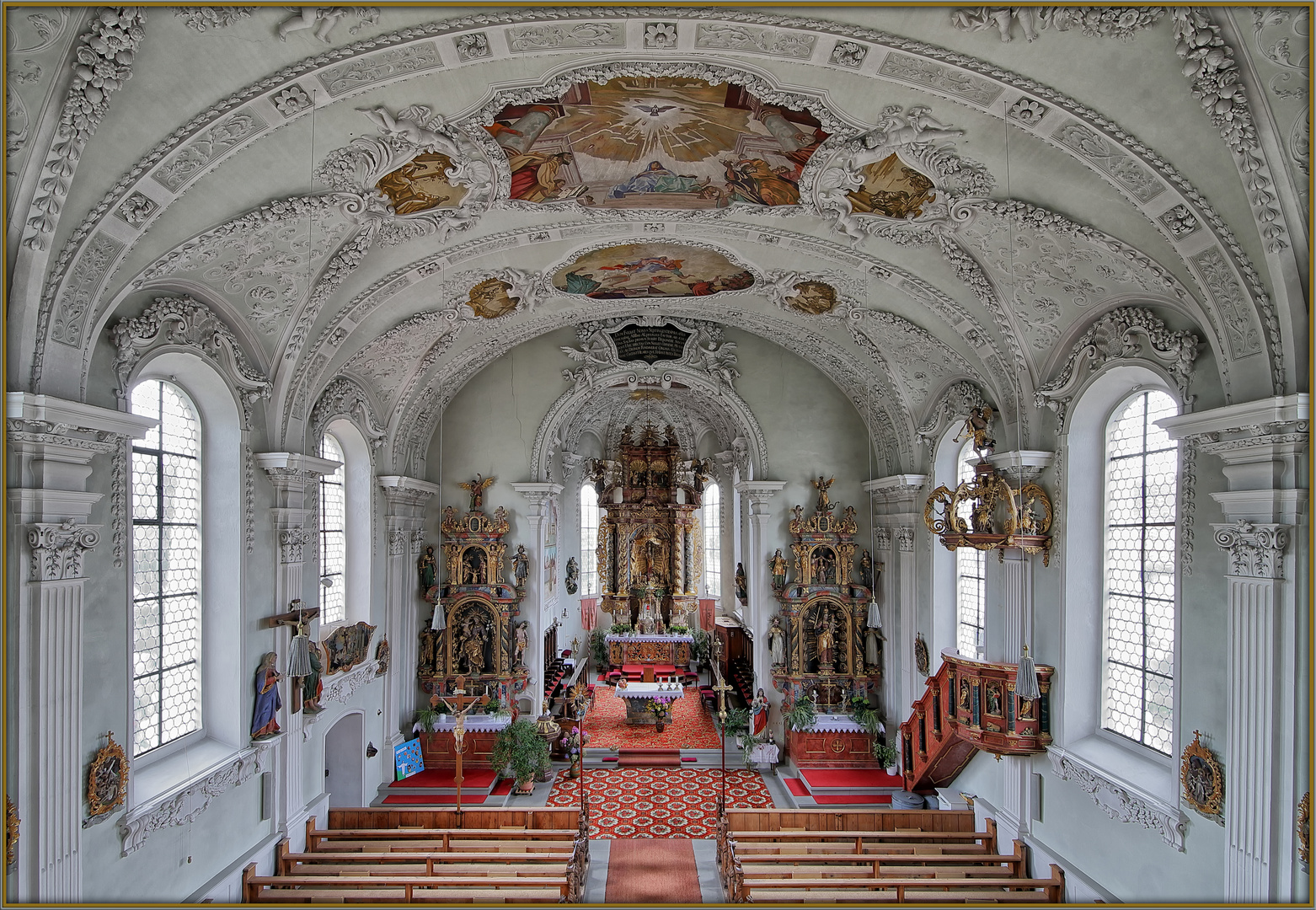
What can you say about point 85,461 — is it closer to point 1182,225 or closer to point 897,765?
point 1182,225

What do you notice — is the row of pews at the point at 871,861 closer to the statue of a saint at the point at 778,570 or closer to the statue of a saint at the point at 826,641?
the statue of a saint at the point at 826,641

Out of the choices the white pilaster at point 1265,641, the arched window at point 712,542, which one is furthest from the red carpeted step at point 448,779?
the white pilaster at point 1265,641

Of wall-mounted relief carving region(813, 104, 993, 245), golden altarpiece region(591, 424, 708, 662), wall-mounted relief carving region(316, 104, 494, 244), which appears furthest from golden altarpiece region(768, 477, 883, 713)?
wall-mounted relief carving region(316, 104, 494, 244)

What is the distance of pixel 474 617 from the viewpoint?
59.9ft

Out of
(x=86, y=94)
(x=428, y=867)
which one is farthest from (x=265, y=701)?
(x=86, y=94)

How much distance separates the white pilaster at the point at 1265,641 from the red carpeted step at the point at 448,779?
1321cm

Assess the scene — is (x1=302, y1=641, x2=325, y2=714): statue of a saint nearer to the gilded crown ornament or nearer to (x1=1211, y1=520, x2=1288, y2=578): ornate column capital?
the gilded crown ornament

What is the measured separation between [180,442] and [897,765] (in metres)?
14.9

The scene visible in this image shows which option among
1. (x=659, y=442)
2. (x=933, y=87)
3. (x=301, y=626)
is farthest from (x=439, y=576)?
(x=933, y=87)

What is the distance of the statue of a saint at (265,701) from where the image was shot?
11.2 metres

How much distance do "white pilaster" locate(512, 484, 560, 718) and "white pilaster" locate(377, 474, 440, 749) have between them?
2203mm

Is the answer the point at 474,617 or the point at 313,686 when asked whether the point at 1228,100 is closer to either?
the point at 313,686

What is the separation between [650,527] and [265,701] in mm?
16883

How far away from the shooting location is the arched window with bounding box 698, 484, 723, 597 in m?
27.7
